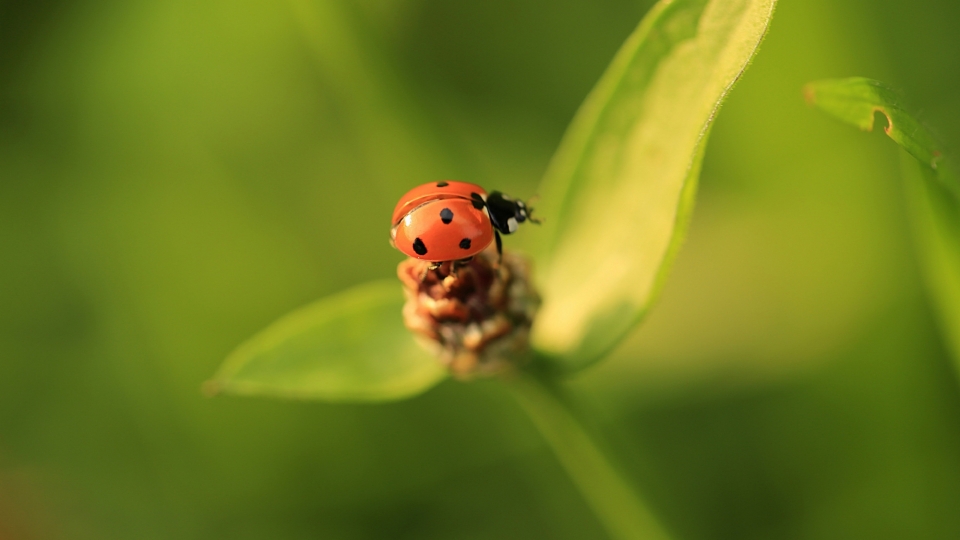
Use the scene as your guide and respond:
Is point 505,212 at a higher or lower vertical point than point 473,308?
higher

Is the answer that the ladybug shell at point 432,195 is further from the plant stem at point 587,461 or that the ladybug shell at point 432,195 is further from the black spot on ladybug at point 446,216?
the plant stem at point 587,461

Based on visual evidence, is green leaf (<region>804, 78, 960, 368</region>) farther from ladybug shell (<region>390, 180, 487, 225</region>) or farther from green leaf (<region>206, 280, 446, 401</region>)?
green leaf (<region>206, 280, 446, 401</region>)

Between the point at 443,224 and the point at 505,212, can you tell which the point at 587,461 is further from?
the point at 443,224

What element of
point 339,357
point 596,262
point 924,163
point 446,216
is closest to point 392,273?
point 339,357

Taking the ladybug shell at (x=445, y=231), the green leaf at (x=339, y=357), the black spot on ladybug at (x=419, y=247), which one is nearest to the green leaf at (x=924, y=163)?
the ladybug shell at (x=445, y=231)

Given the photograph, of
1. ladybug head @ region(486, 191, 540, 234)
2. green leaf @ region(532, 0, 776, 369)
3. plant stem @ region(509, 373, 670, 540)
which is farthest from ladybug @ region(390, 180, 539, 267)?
plant stem @ region(509, 373, 670, 540)
